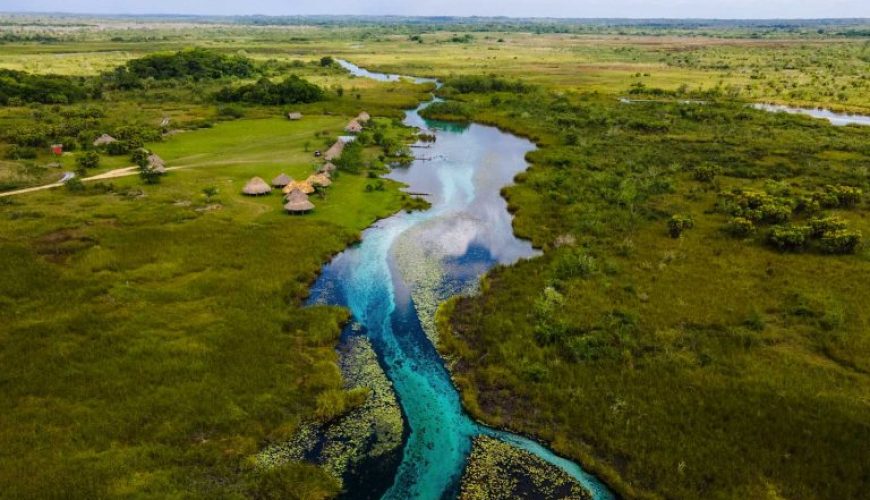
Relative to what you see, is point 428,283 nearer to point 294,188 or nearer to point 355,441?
point 355,441

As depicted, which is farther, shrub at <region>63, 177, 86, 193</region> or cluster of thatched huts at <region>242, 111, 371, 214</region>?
shrub at <region>63, 177, 86, 193</region>

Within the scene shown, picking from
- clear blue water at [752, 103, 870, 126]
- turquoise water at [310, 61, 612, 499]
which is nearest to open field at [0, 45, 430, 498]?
turquoise water at [310, 61, 612, 499]

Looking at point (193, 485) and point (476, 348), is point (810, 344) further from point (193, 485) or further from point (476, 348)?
point (193, 485)

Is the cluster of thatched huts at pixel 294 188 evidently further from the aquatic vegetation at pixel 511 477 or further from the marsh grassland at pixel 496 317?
the aquatic vegetation at pixel 511 477

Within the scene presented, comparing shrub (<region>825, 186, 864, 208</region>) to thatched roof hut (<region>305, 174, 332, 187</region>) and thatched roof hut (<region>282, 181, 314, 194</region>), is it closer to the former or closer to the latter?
thatched roof hut (<region>305, 174, 332, 187</region>)

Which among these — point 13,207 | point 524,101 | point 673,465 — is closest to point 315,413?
point 673,465

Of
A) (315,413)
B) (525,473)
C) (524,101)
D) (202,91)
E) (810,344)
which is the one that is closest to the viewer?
(525,473)

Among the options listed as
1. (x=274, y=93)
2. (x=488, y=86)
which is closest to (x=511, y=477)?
(x=274, y=93)
